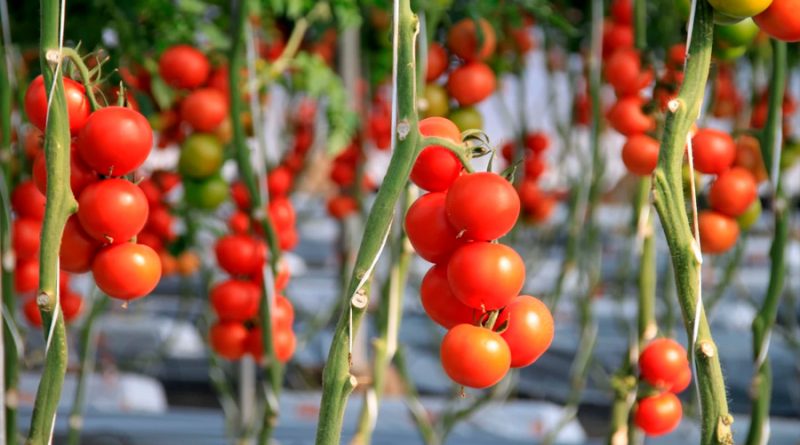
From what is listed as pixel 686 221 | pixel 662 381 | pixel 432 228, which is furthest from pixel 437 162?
pixel 662 381

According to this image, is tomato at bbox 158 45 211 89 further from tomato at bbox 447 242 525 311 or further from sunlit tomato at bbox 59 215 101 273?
tomato at bbox 447 242 525 311

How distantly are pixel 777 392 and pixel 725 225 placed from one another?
199 centimetres

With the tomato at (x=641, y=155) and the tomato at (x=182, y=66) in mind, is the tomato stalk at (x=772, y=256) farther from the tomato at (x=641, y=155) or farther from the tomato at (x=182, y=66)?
the tomato at (x=182, y=66)

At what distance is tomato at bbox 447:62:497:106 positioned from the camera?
3.45 feet

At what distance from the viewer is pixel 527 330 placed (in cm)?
59

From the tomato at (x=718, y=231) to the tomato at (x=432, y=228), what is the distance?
1.50 ft

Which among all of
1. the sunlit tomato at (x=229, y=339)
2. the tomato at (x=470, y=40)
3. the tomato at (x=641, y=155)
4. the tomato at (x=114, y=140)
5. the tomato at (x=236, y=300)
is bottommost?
the sunlit tomato at (x=229, y=339)

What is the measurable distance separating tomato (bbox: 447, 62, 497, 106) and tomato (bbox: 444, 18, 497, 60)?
0.01 m

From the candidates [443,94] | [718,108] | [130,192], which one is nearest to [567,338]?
[718,108]

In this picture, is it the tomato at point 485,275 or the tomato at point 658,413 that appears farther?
the tomato at point 658,413

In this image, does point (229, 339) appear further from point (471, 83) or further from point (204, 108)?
point (471, 83)

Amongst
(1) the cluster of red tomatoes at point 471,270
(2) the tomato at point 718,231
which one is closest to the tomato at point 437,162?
(1) the cluster of red tomatoes at point 471,270

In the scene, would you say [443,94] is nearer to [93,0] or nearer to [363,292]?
[93,0]

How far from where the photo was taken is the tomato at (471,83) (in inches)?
41.4
